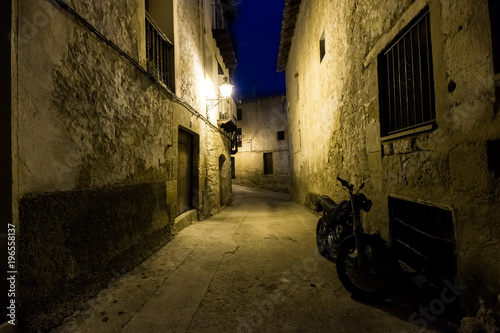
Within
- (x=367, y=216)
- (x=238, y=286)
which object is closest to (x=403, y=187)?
(x=367, y=216)

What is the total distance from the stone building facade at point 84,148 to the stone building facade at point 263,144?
15821mm

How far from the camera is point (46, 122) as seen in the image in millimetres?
2066

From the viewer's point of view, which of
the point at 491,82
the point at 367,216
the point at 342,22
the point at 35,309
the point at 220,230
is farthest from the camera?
the point at 220,230

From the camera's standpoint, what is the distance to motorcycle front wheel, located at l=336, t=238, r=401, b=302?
90.0 inches

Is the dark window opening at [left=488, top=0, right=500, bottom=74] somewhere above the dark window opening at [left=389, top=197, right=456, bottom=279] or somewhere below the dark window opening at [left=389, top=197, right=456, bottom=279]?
above

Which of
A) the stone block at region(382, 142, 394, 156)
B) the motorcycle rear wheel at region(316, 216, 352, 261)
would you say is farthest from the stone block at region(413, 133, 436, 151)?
the motorcycle rear wheel at region(316, 216, 352, 261)

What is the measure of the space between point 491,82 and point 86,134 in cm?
359

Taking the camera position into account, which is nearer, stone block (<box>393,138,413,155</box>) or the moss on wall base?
the moss on wall base

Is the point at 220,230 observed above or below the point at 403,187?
below

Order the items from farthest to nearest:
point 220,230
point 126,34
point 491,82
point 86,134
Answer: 1. point 220,230
2. point 126,34
3. point 86,134
4. point 491,82

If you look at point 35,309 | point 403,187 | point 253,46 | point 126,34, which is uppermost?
point 253,46

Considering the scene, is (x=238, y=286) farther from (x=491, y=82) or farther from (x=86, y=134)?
(x=491, y=82)

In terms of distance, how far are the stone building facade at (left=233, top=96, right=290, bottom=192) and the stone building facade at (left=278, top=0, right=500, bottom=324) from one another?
49.9 ft

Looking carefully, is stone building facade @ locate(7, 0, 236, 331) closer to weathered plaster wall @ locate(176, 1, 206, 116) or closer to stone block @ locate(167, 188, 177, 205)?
stone block @ locate(167, 188, 177, 205)
